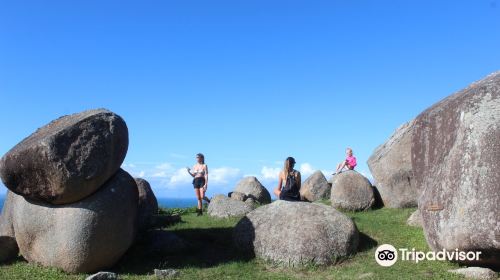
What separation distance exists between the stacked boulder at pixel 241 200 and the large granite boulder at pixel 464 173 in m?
7.28

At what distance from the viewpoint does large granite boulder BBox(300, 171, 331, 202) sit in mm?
24094

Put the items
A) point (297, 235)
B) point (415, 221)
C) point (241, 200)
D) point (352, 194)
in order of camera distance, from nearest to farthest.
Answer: point (297, 235)
point (415, 221)
point (352, 194)
point (241, 200)

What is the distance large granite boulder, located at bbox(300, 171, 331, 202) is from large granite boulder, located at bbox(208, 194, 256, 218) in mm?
6641

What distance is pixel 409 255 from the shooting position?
12.4 metres

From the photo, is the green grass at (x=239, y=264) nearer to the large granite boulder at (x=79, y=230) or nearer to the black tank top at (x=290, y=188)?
the large granite boulder at (x=79, y=230)

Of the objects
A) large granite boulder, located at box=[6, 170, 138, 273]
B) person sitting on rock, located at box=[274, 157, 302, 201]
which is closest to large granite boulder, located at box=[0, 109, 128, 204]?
large granite boulder, located at box=[6, 170, 138, 273]

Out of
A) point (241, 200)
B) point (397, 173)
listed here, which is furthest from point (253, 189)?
point (397, 173)

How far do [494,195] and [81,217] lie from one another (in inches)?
340

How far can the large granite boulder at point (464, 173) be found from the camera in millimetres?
9844

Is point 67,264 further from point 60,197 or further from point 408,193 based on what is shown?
point 408,193

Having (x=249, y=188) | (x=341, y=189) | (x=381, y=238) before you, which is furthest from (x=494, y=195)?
(x=249, y=188)

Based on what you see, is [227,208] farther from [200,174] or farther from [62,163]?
[62,163]

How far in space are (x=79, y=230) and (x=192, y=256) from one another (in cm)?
329

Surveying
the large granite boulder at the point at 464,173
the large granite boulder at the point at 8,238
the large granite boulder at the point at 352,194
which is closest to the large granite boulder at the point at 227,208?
the large granite boulder at the point at 352,194
